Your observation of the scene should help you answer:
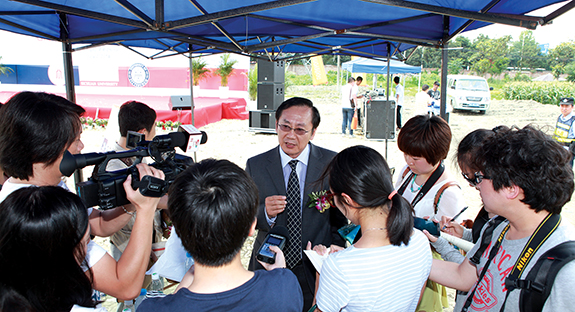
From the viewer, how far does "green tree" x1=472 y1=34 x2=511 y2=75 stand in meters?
37.3

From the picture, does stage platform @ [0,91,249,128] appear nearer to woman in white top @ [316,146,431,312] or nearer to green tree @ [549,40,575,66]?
woman in white top @ [316,146,431,312]

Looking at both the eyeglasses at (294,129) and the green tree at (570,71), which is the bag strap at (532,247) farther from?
the green tree at (570,71)

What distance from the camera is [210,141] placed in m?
10.3

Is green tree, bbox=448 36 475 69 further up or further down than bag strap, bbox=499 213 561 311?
further up

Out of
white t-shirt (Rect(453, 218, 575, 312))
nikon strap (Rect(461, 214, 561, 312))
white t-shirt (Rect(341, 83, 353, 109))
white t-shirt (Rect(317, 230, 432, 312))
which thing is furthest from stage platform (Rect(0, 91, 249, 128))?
nikon strap (Rect(461, 214, 561, 312))

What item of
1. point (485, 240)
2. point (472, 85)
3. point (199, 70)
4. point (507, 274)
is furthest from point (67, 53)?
point (472, 85)

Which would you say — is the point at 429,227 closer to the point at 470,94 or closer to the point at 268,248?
the point at 268,248

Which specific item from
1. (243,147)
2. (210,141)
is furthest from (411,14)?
(210,141)

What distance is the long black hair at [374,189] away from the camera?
1.22 meters

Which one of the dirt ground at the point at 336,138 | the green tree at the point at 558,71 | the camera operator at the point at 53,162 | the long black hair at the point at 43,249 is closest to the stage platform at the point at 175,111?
the dirt ground at the point at 336,138

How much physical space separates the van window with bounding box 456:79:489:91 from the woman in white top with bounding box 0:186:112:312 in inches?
744

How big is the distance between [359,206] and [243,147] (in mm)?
8457

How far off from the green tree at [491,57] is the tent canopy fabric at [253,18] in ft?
131

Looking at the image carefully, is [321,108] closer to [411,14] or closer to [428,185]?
[411,14]
